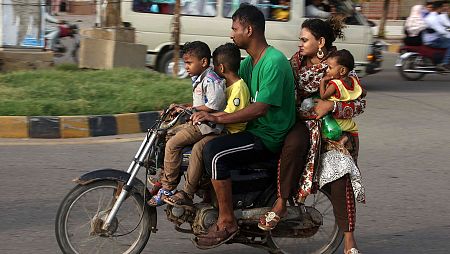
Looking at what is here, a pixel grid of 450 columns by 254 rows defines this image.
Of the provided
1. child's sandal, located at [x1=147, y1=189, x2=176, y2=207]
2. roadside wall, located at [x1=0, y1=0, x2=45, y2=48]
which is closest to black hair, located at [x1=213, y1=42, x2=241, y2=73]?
child's sandal, located at [x1=147, y1=189, x2=176, y2=207]

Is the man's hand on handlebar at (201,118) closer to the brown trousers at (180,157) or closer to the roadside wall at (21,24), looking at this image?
the brown trousers at (180,157)

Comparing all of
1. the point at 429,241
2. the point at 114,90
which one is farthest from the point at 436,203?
the point at 114,90

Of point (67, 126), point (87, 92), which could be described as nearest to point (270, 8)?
point (87, 92)

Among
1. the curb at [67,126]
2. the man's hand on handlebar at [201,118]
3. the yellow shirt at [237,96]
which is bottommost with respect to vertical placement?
the curb at [67,126]

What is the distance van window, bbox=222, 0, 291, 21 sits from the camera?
1284cm

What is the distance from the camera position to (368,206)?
20.1 feet

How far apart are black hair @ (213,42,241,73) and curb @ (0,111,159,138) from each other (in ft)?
14.0

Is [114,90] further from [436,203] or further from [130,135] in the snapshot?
[436,203]

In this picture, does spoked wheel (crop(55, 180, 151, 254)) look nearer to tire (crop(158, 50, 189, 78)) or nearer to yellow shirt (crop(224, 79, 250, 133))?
yellow shirt (crop(224, 79, 250, 133))

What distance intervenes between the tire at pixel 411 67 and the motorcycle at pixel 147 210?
10359 mm

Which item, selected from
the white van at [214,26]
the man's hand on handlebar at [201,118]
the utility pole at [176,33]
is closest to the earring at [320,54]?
the man's hand on handlebar at [201,118]

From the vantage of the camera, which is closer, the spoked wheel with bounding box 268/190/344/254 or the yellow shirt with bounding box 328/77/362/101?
the yellow shirt with bounding box 328/77/362/101

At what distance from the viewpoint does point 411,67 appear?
1459 centimetres

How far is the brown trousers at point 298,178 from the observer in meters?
4.39
